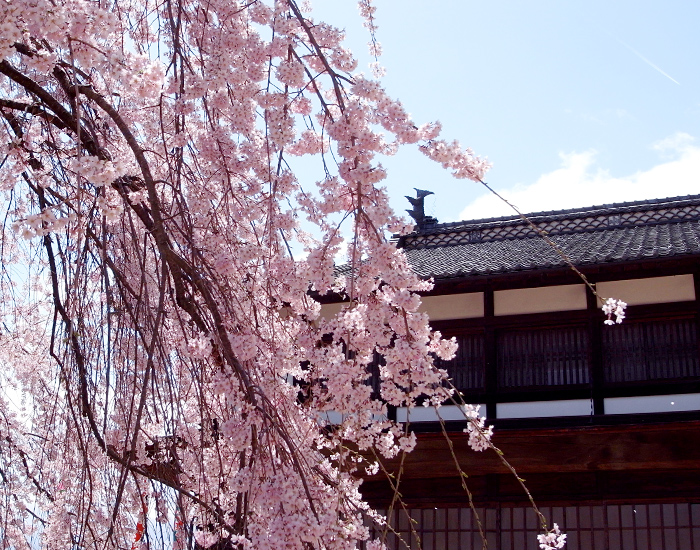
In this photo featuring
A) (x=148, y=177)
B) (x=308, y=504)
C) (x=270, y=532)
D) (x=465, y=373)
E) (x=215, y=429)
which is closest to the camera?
(x=270, y=532)

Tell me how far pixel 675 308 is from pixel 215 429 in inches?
201

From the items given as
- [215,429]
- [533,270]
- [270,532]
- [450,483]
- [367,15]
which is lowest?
[270,532]

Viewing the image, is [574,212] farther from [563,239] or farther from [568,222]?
[563,239]

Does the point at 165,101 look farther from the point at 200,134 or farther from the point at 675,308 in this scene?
the point at 675,308

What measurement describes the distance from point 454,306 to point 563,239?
1947 mm

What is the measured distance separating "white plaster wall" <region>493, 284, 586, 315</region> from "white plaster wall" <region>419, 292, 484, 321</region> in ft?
0.63

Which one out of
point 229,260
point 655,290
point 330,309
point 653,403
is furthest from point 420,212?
point 229,260

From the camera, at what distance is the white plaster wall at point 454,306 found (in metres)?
8.40

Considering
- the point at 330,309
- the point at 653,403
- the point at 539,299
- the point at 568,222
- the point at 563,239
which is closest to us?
the point at 653,403

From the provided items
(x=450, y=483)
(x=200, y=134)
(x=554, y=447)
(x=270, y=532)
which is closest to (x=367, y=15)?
(x=200, y=134)

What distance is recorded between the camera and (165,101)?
3652mm

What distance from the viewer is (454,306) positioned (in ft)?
27.9

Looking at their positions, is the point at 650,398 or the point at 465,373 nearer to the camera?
the point at 650,398

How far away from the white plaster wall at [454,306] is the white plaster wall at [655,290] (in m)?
1.26
